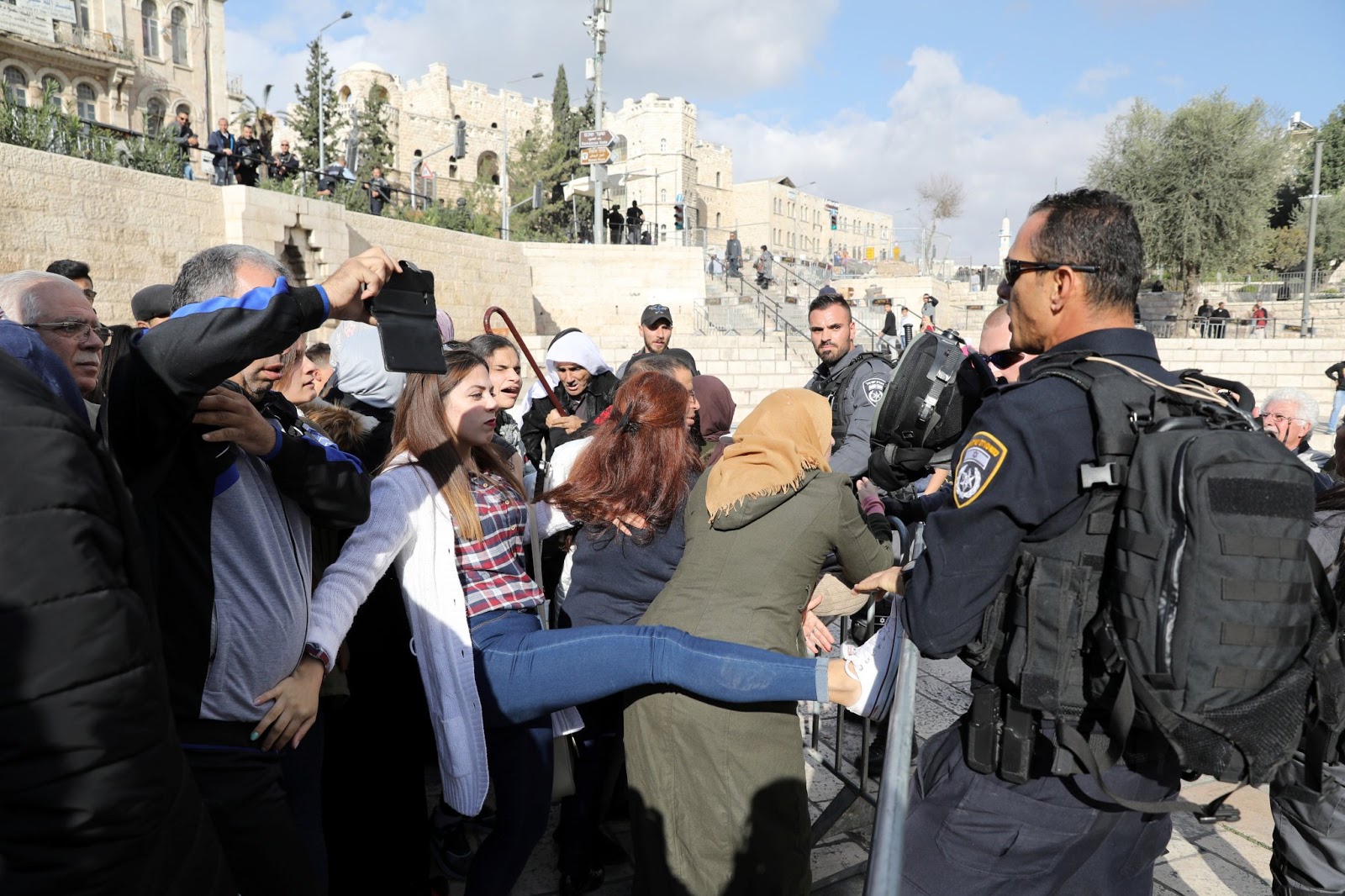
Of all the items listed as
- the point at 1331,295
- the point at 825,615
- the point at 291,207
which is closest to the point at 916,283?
the point at 1331,295

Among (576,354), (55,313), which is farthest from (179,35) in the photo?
(55,313)

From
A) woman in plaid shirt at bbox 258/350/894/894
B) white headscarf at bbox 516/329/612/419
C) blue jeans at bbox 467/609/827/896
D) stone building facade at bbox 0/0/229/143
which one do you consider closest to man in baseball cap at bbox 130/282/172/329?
white headscarf at bbox 516/329/612/419

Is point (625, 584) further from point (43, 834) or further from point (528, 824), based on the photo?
point (43, 834)

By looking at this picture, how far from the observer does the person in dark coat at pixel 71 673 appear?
1.02 m

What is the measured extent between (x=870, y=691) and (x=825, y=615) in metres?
1.12

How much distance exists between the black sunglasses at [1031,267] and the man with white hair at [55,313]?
2.34 m

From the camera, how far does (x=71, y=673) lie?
3.45 feet

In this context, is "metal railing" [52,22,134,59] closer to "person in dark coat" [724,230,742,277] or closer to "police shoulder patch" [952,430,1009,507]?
"person in dark coat" [724,230,742,277]

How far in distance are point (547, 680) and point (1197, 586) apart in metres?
1.63

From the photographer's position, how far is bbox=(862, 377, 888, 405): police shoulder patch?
455 cm

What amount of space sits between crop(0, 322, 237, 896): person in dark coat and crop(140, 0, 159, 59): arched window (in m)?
38.3

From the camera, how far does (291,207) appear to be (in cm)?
1741

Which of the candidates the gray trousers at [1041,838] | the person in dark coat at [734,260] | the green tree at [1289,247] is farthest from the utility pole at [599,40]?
the green tree at [1289,247]

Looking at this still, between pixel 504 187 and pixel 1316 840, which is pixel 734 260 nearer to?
pixel 504 187
